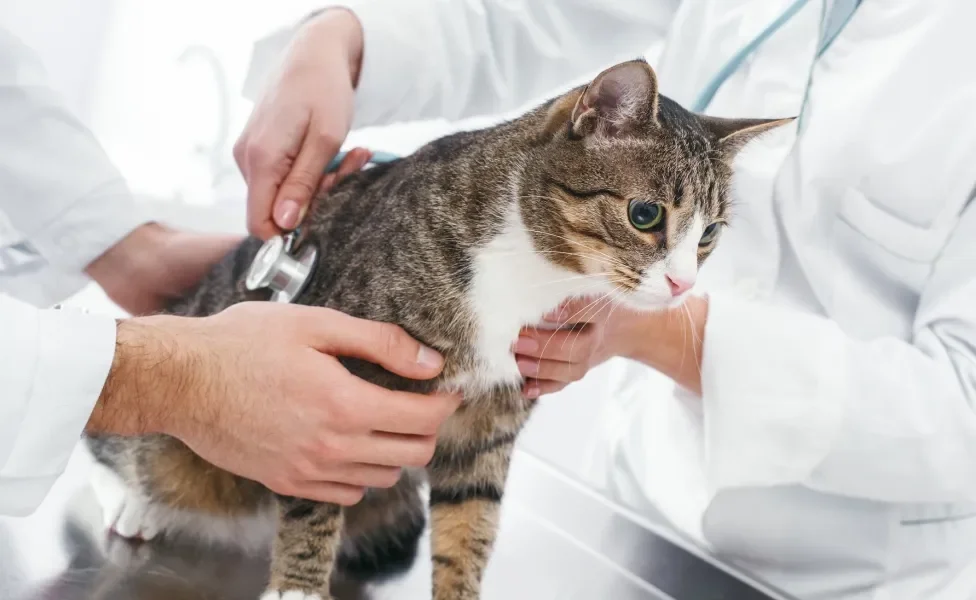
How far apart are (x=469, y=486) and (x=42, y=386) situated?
0.53 m

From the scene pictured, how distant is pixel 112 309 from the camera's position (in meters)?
1.53

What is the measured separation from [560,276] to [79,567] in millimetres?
678

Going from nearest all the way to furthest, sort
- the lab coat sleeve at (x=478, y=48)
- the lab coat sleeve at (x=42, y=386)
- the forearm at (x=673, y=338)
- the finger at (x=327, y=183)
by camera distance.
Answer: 1. the lab coat sleeve at (x=42, y=386)
2. the forearm at (x=673, y=338)
3. the finger at (x=327, y=183)
4. the lab coat sleeve at (x=478, y=48)

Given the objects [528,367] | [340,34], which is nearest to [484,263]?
[528,367]

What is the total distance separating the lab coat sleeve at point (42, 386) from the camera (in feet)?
2.44

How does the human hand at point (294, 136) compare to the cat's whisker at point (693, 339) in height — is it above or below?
above


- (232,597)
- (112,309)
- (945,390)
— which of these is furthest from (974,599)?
(112,309)

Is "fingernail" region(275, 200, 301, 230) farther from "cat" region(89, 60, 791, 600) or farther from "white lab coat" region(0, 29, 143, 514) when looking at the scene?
"white lab coat" region(0, 29, 143, 514)

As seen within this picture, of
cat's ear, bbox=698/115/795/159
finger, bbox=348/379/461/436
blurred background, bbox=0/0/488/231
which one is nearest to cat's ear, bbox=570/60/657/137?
cat's ear, bbox=698/115/795/159

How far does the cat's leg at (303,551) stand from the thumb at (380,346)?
211mm

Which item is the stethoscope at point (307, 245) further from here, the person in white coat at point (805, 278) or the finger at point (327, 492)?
the finger at point (327, 492)

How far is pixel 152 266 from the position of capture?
52.9 inches

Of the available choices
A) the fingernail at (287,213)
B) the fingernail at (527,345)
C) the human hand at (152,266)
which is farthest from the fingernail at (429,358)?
the human hand at (152,266)

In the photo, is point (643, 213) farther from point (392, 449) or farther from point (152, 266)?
point (152, 266)
